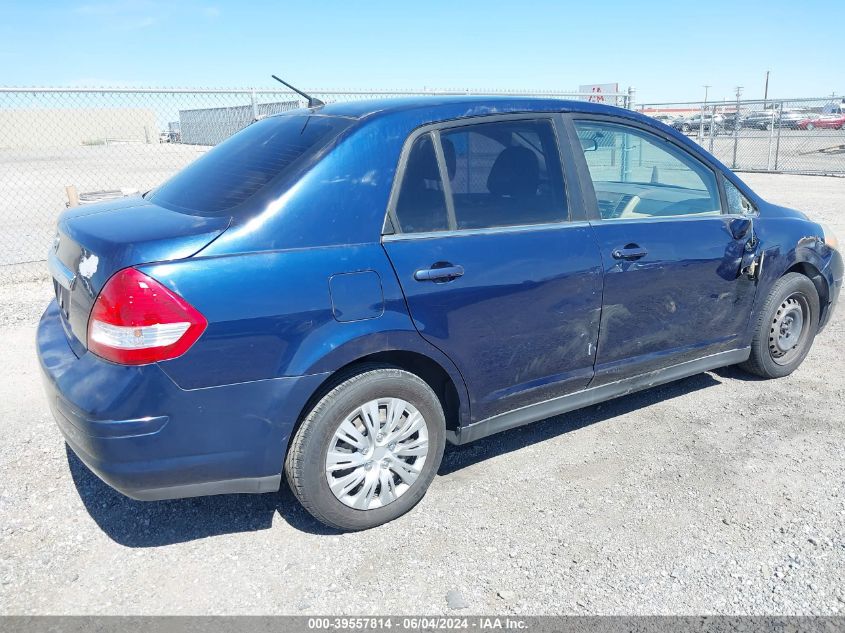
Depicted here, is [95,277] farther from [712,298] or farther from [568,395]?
[712,298]

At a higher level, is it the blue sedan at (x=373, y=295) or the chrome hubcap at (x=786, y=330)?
the blue sedan at (x=373, y=295)

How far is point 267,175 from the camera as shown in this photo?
290 centimetres

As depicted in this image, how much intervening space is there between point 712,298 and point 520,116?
1575 mm

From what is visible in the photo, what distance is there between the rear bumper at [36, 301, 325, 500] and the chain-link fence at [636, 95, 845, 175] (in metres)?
16.1

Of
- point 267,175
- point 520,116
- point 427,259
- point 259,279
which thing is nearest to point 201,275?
point 259,279

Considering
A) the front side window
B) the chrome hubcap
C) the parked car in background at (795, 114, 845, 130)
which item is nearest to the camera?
the front side window

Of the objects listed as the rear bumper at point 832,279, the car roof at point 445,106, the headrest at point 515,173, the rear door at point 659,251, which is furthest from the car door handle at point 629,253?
the rear bumper at point 832,279

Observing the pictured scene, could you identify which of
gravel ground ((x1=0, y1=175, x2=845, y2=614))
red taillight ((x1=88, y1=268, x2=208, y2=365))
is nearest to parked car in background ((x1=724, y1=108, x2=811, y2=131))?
gravel ground ((x1=0, y1=175, x2=845, y2=614))

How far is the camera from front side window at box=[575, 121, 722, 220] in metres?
3.77

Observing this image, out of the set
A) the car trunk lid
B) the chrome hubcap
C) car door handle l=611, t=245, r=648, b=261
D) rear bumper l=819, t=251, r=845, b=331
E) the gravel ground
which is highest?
the car trunk lid

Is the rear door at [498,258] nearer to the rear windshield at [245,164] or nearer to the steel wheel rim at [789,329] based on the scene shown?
the rear windshield at [245,164]

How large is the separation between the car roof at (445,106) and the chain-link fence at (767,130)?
47.8 feet

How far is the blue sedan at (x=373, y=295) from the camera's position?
8.30 ft

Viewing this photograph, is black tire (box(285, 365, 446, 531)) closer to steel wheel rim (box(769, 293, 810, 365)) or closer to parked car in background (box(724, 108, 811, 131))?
steel wheel rim (box(769, 293, 810, 365))
